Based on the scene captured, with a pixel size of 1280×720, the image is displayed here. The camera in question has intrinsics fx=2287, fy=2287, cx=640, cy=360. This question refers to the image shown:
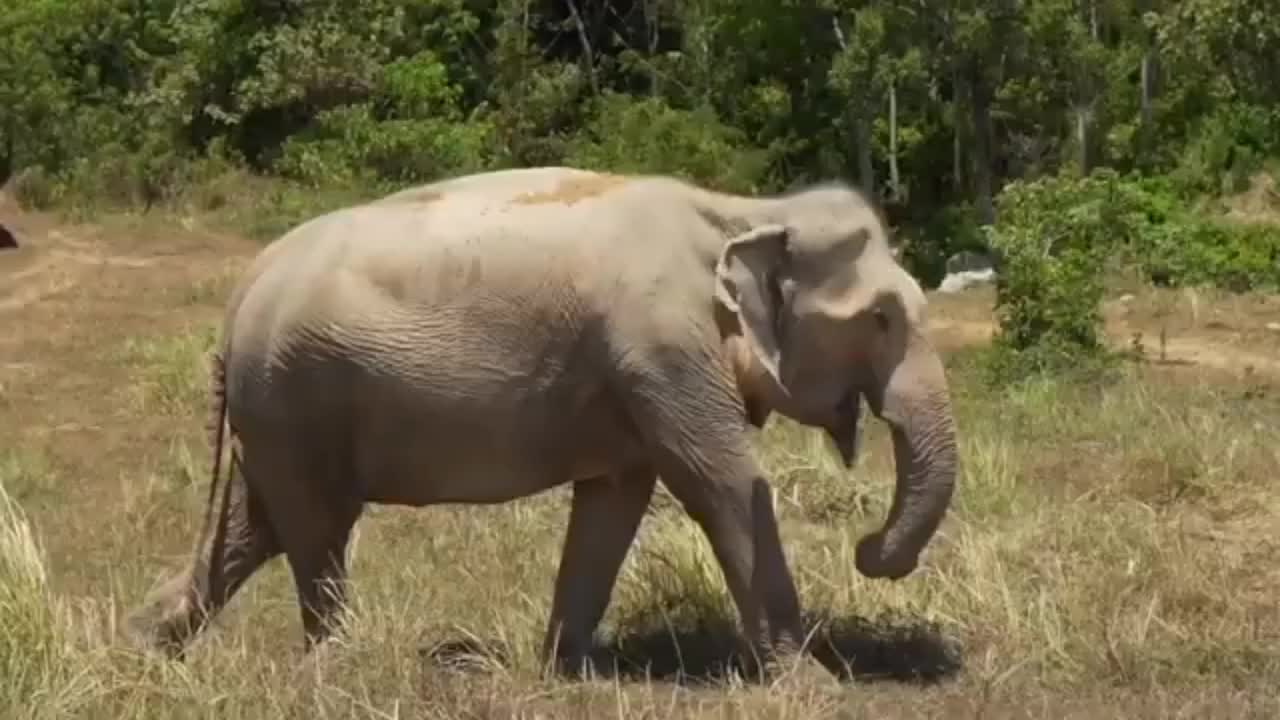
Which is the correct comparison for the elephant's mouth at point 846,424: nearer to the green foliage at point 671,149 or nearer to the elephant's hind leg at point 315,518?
the elephant's hind leg at point 315,518

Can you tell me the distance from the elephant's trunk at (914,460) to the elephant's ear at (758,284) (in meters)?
0.40

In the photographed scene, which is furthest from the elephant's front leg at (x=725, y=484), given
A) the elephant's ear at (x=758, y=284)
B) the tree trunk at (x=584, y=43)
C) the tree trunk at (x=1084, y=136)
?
the tree trunk at (x=584, y=43)

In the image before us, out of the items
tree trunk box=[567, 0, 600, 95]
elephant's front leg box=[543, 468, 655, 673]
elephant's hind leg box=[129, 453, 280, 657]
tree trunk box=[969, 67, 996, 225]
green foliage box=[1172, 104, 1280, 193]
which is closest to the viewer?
elephant's front leg box=[543, 468, 655, 673]

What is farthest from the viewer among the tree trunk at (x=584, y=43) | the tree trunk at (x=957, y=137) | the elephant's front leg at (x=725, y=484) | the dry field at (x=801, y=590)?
the tree trunk at (x=584, y=43)

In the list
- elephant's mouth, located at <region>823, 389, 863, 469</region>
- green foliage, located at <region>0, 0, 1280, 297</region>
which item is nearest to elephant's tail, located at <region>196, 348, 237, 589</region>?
elephant's mouth, located at <region>823, 389, 863, 469</region>

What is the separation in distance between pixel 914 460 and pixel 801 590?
1.26 meters

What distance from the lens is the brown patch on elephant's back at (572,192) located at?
722 cm

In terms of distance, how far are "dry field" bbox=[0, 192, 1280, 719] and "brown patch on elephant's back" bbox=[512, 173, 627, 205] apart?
1.39m

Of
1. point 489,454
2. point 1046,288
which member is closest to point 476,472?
point 489,454

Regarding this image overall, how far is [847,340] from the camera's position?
7.22m

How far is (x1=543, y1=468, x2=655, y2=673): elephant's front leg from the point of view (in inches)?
300

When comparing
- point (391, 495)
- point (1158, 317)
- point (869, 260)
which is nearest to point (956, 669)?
point (869, 260)

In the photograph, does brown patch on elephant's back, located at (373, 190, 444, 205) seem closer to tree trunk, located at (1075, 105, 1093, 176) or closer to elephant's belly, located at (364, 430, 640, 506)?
elephant's belly, located at (364, 430, 640, 506)

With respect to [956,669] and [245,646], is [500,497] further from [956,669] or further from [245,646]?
[956,669]
